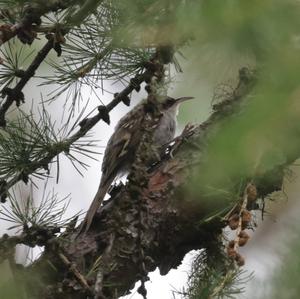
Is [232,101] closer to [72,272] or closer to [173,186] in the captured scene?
[173,186]

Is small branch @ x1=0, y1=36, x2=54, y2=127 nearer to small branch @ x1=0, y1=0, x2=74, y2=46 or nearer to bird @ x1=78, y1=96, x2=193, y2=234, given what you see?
small branch @ x1=0, y1=0, x2=74, y2=46

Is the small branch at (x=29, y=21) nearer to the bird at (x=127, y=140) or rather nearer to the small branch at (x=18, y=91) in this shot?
the small branch at (x=18, y=91)

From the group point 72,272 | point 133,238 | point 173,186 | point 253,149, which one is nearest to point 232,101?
point 173,186

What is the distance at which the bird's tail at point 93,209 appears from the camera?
3.18 m

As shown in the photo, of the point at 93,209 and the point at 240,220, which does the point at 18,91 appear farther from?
the point at 240,220

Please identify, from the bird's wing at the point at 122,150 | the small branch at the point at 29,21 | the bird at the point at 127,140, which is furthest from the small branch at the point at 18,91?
the bird's wing at the point at 122,150

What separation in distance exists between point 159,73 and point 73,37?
0.50 metres

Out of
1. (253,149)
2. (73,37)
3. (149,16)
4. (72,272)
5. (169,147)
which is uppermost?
(73,37)

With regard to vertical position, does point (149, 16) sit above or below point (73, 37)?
below

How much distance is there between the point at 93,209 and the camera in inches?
130

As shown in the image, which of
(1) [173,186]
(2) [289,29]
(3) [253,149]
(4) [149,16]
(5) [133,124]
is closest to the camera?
(2) [289,29]

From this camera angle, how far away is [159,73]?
2.64 metres

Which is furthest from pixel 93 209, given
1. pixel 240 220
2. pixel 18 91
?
pixel 240 220

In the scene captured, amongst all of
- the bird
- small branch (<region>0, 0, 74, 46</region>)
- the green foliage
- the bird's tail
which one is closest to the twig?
the green foliage
